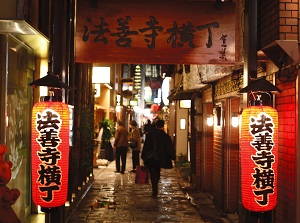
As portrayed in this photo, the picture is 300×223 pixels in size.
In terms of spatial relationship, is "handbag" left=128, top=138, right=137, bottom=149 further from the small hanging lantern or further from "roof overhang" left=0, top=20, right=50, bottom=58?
the small hanging lantern

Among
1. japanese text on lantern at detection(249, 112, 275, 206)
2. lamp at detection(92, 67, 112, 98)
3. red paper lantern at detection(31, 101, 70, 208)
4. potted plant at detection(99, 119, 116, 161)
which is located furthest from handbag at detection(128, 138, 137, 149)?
japanese text on lantern at detection(249, 112, 275, 206)

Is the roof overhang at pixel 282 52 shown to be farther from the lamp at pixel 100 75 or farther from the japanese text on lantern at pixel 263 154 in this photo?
the lamp at pixel 100 75

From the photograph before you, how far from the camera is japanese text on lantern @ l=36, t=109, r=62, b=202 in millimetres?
6547

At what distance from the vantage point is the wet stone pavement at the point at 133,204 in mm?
11794

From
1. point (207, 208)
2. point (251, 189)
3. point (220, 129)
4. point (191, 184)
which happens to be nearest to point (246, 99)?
point (251, 189)

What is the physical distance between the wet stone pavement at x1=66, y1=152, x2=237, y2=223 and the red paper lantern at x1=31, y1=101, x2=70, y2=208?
16.7 feet

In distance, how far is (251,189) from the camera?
21.5 feet

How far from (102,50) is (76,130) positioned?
5728mm

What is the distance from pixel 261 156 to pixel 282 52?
2.29 m

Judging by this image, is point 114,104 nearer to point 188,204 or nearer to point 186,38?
point 188,204

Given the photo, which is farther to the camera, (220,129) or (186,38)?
(220,129)

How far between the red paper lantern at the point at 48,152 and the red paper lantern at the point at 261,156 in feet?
10.5

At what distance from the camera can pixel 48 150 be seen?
21.6 ft

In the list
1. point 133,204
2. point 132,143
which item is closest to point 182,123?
point 132,143
